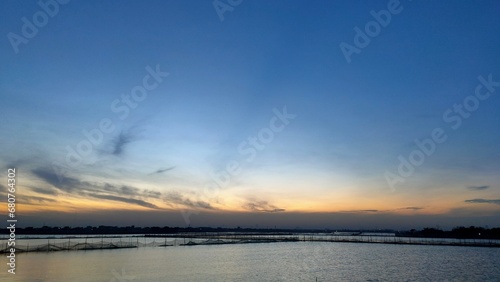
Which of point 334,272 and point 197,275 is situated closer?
point 197,275

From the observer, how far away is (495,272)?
46.8 meters

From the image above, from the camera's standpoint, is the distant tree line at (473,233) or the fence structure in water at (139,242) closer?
the fence structure in water at (139,242)

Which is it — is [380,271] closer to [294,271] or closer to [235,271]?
[294,271]

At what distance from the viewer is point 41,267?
46.5 m

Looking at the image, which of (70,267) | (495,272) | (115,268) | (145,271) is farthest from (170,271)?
(495,272)

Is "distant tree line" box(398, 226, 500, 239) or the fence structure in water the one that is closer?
the fence structure in water

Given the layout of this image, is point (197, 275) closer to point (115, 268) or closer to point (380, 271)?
point (115, 268)

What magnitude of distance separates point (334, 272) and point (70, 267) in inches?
1384

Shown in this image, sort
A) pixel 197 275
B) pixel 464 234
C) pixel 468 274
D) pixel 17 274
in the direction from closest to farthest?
pixel 17 274 < pixel 197 275 < pixel 468 274 < pixel 464 234

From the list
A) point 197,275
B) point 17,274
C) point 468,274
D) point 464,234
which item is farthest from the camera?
point 464,234

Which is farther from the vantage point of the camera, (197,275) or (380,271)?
(380,271)

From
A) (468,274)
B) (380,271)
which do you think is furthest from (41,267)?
(468,274)

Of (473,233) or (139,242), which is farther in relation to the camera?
(473,233)

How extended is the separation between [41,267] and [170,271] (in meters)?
17.2
